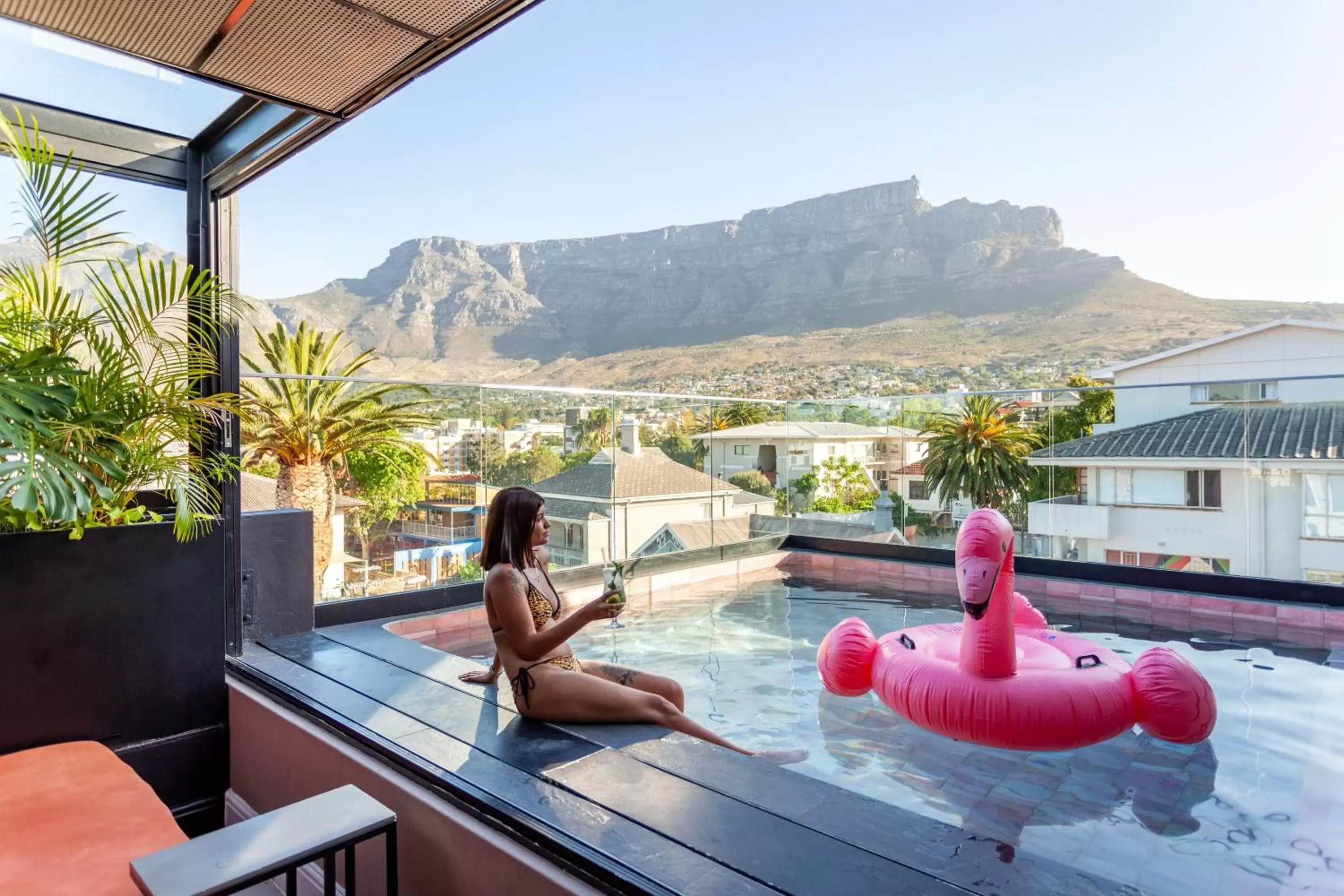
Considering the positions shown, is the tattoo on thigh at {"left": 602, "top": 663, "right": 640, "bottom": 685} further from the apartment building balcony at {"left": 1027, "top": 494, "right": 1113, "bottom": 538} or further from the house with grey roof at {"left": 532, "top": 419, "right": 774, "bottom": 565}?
the apartment building balcony at {"left": 1027, "top": 494, "right": 1113, "bottom": 538}

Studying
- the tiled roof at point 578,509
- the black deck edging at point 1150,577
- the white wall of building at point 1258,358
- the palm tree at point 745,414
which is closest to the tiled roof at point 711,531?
the tiled roof at point 578,509

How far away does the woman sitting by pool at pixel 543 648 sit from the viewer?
2.34 meters

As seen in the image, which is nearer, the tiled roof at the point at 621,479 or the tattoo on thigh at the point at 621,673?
the tattoo on thigh at the point at 621,673

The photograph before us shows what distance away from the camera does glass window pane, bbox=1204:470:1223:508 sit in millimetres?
5820

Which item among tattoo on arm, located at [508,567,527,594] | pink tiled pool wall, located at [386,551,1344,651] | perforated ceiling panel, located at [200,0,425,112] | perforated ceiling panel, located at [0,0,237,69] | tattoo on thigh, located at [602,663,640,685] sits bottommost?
pink tiled pool wall, located at [386,551,1344,651]

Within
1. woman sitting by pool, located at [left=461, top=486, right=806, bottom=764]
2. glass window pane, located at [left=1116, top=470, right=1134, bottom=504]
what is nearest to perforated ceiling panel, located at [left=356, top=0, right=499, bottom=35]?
woman sitting by pool, located at [left=461, top=486, right=806, bottom=764]

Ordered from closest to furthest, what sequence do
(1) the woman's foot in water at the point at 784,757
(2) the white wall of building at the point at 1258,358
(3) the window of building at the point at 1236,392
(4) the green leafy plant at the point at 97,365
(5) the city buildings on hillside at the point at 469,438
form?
1. (4) the green leafy plant at the point at 97,365
2. (1) the woman's foot in water at the point at 784,757
3. (3) the window of building at the point at 1236,392
4. (5) the city buildings on hillside at the point at 469,438
5. (2) the white wall of building at the point at 1258,358

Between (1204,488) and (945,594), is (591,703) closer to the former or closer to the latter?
(945,594)

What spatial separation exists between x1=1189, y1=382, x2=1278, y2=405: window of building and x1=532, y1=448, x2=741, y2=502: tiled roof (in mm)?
4235

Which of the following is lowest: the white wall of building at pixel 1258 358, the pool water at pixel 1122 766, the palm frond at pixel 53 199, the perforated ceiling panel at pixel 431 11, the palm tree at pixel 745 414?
the pool water at pixel 1122 766

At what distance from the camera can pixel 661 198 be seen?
4662cm

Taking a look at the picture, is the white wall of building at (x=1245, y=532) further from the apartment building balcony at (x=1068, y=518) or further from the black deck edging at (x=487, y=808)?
the black deck edging at (x=487, y=808)

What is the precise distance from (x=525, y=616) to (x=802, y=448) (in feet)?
19.6

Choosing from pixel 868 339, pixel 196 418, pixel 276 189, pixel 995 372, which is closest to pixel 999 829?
pixel 196 418
